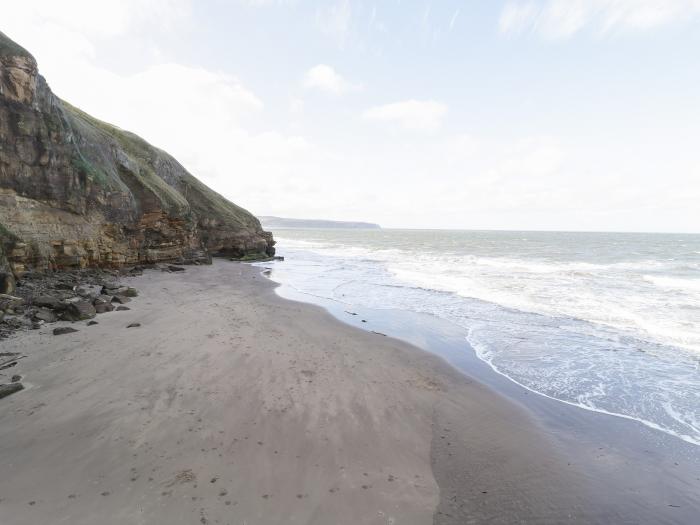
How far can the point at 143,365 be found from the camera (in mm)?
8508

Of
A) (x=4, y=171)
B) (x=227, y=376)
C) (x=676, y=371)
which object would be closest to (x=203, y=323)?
(x=227, y=376)

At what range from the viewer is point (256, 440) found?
593 centimetres

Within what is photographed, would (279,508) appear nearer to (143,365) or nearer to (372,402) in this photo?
(372,402)

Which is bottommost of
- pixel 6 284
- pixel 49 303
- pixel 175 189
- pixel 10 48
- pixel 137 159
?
pixel 49 303

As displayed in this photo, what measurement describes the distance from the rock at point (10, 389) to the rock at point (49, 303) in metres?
5.61

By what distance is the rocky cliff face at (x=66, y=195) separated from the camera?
51.9ft

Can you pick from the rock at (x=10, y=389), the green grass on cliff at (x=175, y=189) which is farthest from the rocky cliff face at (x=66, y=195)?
the rock at (x=10, y=389)

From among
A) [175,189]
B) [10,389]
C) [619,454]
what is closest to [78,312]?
[10,389]

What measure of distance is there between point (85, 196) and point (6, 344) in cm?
1356

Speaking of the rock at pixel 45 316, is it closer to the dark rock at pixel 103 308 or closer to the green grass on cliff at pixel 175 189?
the dark rock at pixel 103 308

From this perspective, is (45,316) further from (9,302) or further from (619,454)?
(619,454)

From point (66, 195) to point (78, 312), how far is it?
10627mm

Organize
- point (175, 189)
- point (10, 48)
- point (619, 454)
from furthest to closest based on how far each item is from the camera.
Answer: point (175, 189), point (10, 48), point (619, 454)

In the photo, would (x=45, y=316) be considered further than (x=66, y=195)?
No
